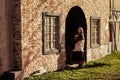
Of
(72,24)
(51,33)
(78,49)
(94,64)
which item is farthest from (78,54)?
(51,33)

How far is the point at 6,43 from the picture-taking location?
10.5 metres

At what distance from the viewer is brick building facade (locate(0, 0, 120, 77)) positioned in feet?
34.8

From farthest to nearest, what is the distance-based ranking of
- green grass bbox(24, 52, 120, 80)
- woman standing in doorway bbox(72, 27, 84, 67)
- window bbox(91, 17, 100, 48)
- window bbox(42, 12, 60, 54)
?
1. window bbox(91, 17, 100, 48)
2. woman standing in doorway bbox(72, 27, 84, 67)
3. window bbox(42, 12, 60, 54)
4. green grass bbox(24, 52, 120, 80)

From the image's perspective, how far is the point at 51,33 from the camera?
1241cm

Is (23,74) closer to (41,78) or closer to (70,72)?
(41,78)

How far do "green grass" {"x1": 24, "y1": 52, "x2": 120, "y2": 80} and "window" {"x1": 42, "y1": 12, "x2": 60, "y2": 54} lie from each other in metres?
0.94

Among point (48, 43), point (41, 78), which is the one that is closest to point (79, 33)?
point (48, 43)

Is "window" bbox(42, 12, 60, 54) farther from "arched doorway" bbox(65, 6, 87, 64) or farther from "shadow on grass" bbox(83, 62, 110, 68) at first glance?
"shadow on grass" bbox(83, 62, 110, 68)

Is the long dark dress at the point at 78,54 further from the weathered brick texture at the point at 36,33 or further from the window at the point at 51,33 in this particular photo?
the window at the point at 51,33

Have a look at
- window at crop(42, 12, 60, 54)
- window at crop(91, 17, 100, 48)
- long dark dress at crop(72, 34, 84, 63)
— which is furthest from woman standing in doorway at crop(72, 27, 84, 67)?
Result: window at crop(91, 17, 100, 48)

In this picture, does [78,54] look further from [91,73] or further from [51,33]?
[51,33]

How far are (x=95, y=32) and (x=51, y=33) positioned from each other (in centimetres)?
452

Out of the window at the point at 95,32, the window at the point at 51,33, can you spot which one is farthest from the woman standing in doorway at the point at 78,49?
the window at the point at 95,32

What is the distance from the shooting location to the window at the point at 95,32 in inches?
631
